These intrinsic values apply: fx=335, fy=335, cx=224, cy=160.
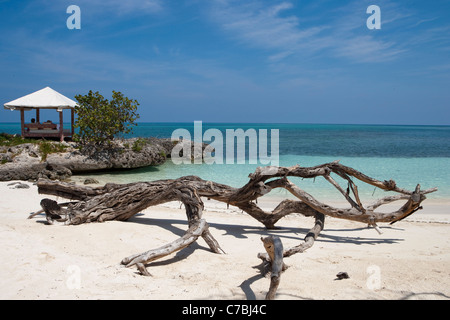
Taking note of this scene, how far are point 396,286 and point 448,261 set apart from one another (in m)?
1.98

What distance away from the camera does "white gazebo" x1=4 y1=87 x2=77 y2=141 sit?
62.7 ft

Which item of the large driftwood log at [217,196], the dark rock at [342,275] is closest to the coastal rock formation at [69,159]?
the large driftwood log at [217,196]

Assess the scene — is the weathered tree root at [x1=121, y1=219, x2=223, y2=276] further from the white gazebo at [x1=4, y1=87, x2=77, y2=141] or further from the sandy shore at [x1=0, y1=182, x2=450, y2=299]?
the white gazebo at [x1=4, y1=87, x2=77, y2=141]

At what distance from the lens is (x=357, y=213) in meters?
6.85

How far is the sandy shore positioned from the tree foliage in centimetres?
1031

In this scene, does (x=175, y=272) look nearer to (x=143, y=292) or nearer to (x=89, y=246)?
(x=143, y=292)

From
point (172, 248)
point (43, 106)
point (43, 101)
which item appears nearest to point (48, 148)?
point (43, 106)

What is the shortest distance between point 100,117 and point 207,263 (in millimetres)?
14640

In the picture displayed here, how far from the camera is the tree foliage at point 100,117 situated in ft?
58.0

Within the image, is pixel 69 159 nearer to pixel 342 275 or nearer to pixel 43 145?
pixel 43 145

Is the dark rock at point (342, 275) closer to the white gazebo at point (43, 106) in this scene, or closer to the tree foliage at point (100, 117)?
the tree foliage at point (100, 117)

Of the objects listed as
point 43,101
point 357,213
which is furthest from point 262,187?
point 43,101

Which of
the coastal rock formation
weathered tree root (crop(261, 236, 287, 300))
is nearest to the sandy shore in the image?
weathered tree root (crop(261, 236, 287, 300))

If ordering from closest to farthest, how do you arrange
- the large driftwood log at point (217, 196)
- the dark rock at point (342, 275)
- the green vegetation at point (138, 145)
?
the dark rock at point (342, 275), the large driftwood log at point (217, 196), the green vegetation at point (138, 145)
